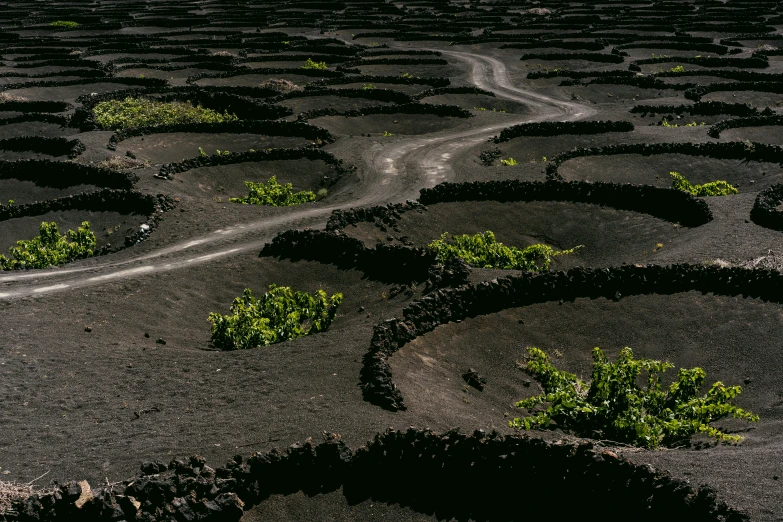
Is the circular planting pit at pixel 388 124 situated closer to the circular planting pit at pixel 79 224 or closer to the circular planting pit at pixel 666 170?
the circular planting pit at pixel 666 170

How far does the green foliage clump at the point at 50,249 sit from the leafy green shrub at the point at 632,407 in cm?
1759

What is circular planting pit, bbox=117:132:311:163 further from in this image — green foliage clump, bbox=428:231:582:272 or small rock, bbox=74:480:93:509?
small rock, bbox=74:480:93:509

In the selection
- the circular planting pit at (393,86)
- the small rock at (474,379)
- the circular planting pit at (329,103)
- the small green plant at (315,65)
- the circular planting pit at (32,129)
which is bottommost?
the small rock at (474,379)

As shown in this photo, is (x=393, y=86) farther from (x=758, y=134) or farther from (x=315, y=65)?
(x=758, y=134)

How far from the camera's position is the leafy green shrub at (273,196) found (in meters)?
34.7

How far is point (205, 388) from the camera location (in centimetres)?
1728

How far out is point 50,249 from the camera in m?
28.2

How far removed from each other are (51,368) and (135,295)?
5.30 metres

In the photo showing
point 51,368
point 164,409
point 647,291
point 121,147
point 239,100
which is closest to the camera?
point 164,409

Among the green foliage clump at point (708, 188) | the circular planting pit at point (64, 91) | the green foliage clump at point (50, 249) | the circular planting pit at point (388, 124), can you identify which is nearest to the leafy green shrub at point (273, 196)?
the green foliage clump at point (50, 249)

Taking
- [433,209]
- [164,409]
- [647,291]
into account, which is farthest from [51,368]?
[433,209]

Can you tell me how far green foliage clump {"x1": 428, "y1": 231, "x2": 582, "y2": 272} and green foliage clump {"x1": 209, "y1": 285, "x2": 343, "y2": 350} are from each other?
4527 mm

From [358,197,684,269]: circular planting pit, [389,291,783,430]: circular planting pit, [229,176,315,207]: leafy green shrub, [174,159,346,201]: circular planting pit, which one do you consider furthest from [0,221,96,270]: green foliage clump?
[389,291,783,430]: circular planting pit

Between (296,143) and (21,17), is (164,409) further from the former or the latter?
(21,17)
